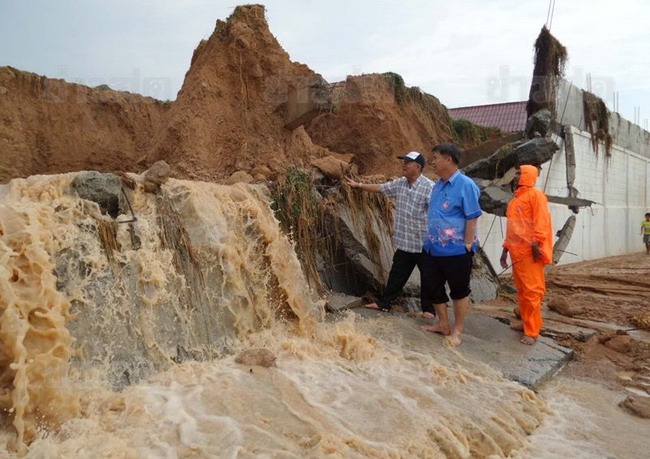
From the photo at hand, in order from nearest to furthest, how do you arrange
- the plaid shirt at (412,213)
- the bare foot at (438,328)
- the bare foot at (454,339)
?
the bare foot at (454,339) → the bare foot at (438,328) → the plaid shirt at (412,213)

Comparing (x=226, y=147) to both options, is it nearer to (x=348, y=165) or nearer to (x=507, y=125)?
(x=348, y=165)

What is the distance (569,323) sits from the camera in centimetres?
575

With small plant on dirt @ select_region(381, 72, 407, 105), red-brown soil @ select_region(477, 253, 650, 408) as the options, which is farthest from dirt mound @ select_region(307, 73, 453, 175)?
red-brown soil @ select_region(477, 253, 650, 408)

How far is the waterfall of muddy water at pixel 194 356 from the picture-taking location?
8.63 feet

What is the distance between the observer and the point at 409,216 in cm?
494

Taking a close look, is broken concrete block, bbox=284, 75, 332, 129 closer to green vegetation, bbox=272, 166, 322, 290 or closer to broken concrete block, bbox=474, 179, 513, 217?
green vegetation, bbox=272, 166, 322, 290

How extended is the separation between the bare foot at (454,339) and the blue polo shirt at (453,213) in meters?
0.75

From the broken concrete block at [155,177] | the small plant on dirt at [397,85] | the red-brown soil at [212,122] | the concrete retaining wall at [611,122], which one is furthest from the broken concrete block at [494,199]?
the broken concrete block at [155,177]

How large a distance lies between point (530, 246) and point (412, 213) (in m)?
1.13

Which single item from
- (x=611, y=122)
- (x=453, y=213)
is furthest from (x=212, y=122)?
(x=611, y=122)

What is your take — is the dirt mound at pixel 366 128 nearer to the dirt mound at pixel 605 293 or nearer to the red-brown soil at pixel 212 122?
the red-brown soil at pixel 212 122

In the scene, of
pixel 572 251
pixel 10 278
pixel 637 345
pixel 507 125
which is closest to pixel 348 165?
pixel 637 345

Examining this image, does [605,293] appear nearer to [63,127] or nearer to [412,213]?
[412,213]

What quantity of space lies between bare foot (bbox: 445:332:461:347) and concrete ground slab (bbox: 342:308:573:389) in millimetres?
51
